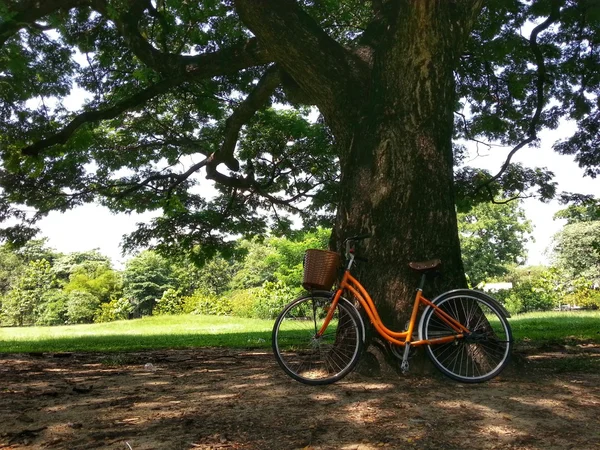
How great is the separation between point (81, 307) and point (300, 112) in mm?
33387

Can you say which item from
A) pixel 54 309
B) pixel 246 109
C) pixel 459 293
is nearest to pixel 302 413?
pixel 459 293

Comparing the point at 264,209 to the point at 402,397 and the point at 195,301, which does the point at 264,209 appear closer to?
the point at 402,397

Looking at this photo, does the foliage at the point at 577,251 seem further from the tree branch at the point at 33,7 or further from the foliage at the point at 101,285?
the tree branch at the point at 33,7

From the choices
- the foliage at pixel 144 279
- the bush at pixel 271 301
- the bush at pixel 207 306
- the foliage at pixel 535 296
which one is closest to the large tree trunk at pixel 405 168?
the bush at pixel 271 301

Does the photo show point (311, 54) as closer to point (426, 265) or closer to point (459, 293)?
point (426, 265)

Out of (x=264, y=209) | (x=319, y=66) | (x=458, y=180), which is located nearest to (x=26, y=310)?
(x=264, y=209)

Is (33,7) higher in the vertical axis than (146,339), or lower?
higher

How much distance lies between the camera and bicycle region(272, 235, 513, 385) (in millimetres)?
4254

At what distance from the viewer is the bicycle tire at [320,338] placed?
441 cm

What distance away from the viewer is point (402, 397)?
11.9 feet

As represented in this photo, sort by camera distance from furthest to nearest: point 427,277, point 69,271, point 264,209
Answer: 1. point 69,271
2. point 264,209
3. point 427,277

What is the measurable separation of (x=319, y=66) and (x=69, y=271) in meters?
54.0

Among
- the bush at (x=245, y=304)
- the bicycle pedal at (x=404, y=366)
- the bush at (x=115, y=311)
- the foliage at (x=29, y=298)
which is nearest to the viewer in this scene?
the bicycle pedal at (x=404, y=366)

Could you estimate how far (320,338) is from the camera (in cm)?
458
